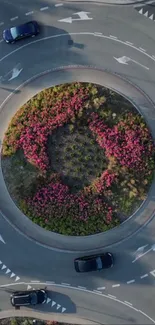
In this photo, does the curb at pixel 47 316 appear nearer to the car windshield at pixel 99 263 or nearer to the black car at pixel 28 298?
the black car at pixel 28 298

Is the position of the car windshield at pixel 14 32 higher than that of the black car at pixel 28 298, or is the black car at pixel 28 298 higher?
the car windshield at pixel 14 32

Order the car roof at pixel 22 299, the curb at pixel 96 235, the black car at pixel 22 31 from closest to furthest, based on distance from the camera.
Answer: the black car at pixel 22 31, the curb at pixel 96 235, the car roof at pixel 22 299

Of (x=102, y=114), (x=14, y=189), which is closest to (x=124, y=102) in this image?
(x=102, y=114)

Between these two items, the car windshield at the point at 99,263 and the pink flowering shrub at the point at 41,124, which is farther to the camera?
the car windshield at the point at 99,263

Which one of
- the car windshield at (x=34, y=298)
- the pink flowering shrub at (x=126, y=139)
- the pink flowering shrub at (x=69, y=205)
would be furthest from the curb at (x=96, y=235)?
the car windshield at (x=34, y=298)

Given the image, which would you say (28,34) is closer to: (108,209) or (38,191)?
(38,191)

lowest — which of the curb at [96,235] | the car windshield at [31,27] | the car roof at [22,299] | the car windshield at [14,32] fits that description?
the car roof at [22,299]

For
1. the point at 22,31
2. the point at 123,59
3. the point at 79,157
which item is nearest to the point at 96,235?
the point at 79,157
